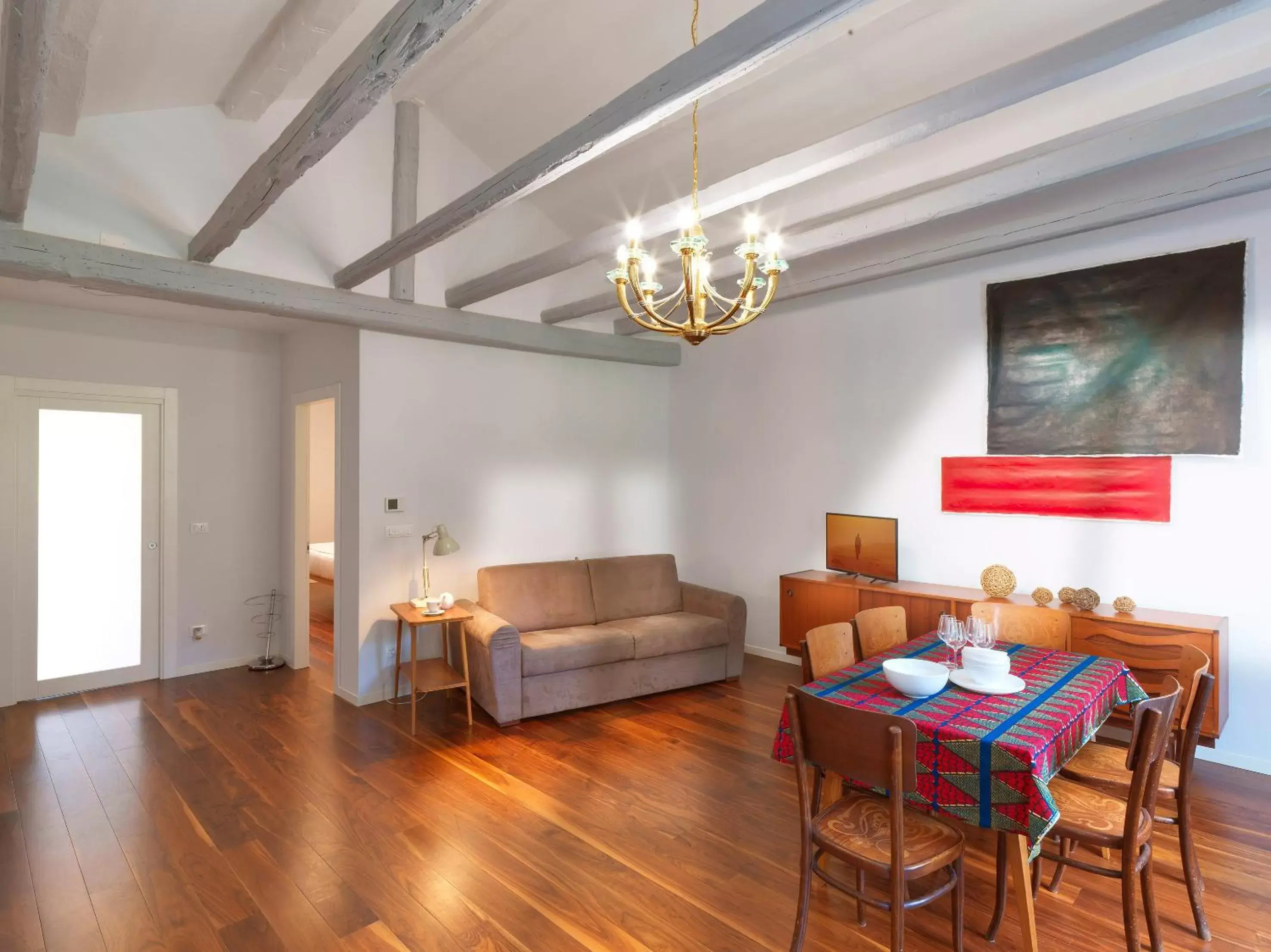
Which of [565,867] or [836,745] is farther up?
[836,745]

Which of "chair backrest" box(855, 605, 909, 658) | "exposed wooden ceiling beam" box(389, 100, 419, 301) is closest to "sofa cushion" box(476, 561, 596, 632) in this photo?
"exposed wooden ceiling beam" box(389, 100, 419, 301)

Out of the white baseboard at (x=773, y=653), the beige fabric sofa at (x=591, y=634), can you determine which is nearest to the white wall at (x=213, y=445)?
the beige fabric sofa at (x=591, y=634)

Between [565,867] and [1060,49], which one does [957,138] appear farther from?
[565,867]

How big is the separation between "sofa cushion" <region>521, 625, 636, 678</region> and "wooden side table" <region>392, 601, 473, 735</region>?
396mm

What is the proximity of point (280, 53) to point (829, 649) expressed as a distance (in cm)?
378

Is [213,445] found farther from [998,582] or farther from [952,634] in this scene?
[998,582]

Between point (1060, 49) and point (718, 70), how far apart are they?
3.64 feet

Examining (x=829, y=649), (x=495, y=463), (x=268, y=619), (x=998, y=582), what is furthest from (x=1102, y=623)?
(x=268, y=619)

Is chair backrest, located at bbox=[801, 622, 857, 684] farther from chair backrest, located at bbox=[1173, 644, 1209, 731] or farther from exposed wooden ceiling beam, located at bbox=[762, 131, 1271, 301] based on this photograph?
exposed wooden ceiling beam, located at bbox=[762, 131, 1271, 301]

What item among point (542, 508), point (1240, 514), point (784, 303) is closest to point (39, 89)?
point (542, 508)

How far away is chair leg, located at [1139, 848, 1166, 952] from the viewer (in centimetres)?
203

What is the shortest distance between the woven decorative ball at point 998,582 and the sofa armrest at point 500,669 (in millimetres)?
2744

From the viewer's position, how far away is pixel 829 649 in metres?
2.91

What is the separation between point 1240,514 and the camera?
3.40m
